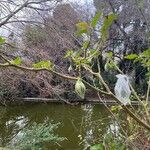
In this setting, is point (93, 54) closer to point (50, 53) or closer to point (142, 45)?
point (50, 53)

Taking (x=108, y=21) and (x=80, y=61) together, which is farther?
(x=80, y=61)

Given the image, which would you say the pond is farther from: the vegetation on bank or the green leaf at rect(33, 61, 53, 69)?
the green leaf at rect(33, 61, 53, 69)

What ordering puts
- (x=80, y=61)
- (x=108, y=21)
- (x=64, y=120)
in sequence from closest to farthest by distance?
(x=108, y=21), (x=80, y=61), (x=64, y=120)

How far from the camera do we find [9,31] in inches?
241

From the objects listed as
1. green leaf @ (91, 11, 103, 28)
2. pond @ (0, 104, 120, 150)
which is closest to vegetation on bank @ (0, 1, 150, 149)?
green leaf @ (91, 11, 103, 28)

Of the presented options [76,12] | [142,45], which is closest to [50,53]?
[76,12]

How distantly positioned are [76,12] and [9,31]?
5.43 ft

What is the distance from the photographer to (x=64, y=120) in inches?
442

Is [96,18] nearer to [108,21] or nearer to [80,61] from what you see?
[108,21]

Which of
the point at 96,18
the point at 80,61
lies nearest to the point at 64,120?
the point at 80,61

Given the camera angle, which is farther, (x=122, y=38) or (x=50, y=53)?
(x=122, y=38)

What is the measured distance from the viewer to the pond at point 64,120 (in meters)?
8.14

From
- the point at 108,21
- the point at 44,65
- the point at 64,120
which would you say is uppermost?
the point at 108,21

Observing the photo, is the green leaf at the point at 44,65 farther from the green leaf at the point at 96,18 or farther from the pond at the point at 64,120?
the pond at the point at 64,120
